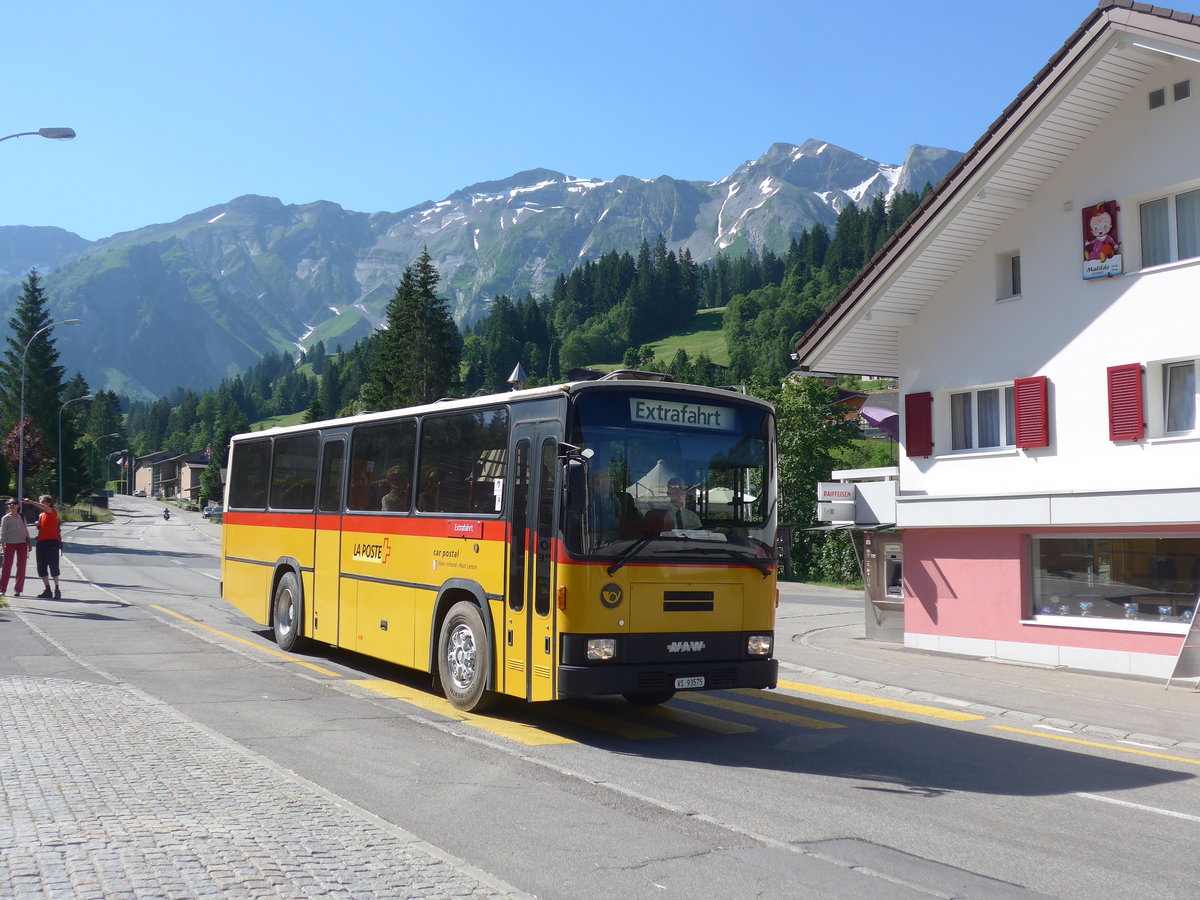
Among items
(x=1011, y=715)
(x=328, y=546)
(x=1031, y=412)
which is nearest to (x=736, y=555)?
(x=1011, y=715)

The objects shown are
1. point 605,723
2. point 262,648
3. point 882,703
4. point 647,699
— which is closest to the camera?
point 605,723

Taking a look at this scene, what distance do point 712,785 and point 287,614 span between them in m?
9.04

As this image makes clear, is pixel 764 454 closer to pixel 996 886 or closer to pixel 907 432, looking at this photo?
pixel 996 886

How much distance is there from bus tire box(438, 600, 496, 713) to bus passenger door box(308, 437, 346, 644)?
10.3ft

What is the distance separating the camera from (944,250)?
19391 millimetres

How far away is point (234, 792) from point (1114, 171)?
15.8m

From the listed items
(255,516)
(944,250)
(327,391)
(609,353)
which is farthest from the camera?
(327,391)

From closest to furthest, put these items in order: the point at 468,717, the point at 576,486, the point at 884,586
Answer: the point at 576,486 < the point at 468,717 < the point at 884,586

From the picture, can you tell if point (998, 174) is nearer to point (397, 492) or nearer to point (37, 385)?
point (397, 492)

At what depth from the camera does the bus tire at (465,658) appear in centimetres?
1030

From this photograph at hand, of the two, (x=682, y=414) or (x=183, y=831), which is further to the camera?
(x=682, y=414)

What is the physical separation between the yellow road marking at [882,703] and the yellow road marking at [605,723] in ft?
11.4

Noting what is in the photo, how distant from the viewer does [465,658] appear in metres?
10.7

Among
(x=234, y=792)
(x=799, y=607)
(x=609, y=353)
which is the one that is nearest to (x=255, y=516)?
(x=234, y=792)
